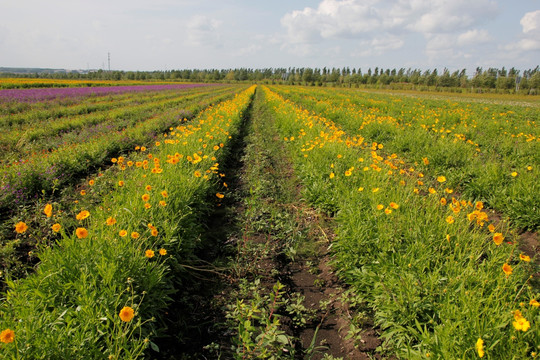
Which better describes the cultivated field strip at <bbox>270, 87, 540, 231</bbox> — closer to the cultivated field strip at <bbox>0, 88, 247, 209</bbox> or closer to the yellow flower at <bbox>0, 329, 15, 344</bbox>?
the yellow flower at <bbox>0, 329, 15, 344</bbox>

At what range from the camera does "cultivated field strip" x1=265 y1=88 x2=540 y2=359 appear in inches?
71.9

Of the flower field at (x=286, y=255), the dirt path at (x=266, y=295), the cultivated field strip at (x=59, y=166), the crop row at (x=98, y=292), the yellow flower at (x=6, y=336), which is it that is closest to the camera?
the yellow flower at (x=6, y=336)

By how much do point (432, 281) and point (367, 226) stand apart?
952mm

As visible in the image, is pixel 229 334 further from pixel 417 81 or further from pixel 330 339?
pixel 417 81

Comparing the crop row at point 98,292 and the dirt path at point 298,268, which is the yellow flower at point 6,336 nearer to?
the crop row at point 98,292

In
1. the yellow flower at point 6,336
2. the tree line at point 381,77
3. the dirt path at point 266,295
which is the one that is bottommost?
the dirt path at point 266,295

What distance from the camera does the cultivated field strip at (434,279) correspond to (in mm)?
1825

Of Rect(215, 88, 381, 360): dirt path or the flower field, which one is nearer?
the flower field

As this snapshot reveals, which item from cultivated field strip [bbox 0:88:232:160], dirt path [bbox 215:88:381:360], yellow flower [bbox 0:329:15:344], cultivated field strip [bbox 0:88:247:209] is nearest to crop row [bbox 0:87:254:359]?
yellow flower [bbox 0:329:15:344]

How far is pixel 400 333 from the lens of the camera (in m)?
2.25

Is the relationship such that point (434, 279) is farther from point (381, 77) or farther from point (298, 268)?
point (381, 77)

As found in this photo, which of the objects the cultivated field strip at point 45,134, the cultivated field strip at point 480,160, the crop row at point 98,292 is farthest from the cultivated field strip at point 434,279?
the cultivated field strip at point 45,134

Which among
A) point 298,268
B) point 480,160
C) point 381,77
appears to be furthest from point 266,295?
point 381,77

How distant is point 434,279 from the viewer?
226cm
